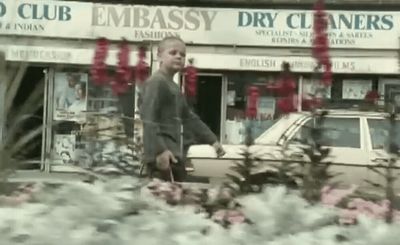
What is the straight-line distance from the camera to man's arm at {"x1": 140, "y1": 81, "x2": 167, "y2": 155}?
4.81 metres

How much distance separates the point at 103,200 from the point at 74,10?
16.8 metres

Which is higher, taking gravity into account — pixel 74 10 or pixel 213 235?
pixel 74 10

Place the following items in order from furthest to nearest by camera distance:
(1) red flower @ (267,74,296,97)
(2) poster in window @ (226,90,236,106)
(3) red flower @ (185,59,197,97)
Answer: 1. (2) poster in window @ (226,90,236,106)
2. (3) red flower @ (185,59,197,97)
3. (1) red flower @ (267,74,296,97)

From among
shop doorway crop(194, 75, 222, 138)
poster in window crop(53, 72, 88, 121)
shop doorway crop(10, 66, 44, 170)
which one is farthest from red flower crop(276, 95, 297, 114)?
shop doorway crop(194, 75, 222, 138)

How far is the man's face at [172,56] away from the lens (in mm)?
5422

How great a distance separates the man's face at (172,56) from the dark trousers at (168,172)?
0.56 m

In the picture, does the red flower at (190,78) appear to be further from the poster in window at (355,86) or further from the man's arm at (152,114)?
the poster in window at (355,86)

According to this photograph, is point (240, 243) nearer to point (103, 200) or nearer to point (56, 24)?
point (103, 200)

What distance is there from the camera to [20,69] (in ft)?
12.1

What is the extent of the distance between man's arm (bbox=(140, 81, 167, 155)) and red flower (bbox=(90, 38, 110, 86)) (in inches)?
13.1

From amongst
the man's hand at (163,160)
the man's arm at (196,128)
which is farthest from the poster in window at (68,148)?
the man's arm at (196,128)

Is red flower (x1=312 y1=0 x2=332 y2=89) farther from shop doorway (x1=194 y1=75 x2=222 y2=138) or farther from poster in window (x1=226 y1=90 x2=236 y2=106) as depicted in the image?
shop doorway (x1=194 y1=75 x2=222 y2=138)

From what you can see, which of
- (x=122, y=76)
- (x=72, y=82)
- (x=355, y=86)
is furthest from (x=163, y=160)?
(x=355, y=86)

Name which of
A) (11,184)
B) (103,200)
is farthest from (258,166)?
(103,200)
